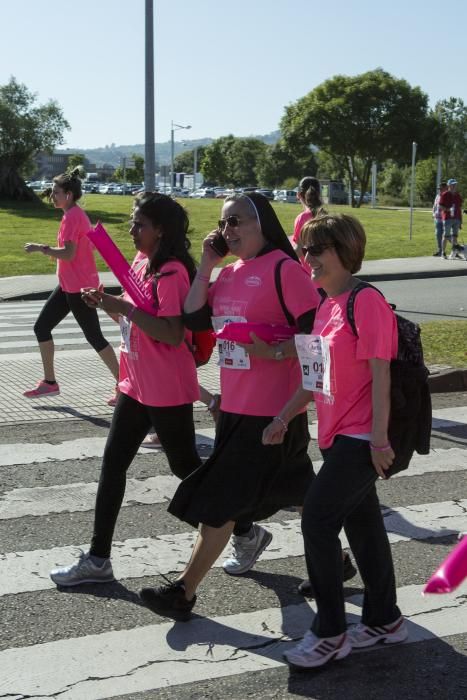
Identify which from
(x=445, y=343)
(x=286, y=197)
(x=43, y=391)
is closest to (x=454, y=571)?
(x=43, y=391)

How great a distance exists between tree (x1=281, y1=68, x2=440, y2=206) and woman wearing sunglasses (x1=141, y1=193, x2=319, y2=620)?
6754 cm

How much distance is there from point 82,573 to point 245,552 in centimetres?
75

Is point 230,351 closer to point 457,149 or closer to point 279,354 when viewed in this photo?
point 279,354

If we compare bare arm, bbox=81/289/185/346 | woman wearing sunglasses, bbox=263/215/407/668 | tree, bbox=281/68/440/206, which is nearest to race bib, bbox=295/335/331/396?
woman wearing sunglasses, bbox=263/215/407/668

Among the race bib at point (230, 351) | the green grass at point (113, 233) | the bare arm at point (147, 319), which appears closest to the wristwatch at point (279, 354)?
the race bib at point (230, 351)

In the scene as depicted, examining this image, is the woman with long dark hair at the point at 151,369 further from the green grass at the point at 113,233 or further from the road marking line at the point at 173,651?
the green grass at the point at 113,233

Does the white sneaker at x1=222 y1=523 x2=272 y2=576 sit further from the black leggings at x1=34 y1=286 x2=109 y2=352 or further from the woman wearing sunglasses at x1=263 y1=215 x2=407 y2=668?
the black leggings at x1=34 y1=286 x2=109 y2=352

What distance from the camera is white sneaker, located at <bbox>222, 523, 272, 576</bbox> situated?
4.78 m

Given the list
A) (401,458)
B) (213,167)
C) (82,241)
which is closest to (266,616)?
(401,458)

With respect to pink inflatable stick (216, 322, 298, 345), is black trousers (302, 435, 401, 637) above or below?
below

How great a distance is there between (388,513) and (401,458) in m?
1.98

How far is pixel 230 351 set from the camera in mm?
4188

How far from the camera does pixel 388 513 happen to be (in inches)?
224

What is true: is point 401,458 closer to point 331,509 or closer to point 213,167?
point 331,509
